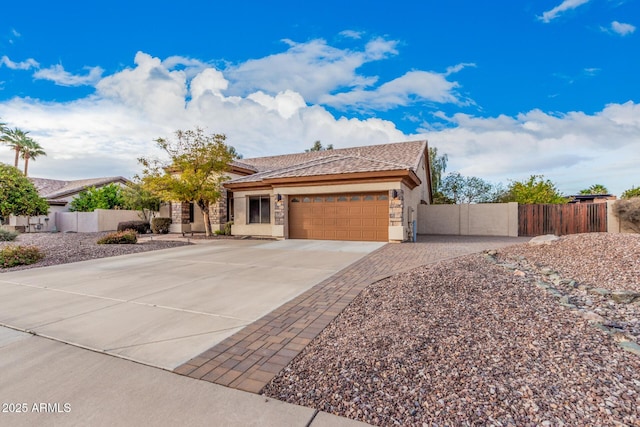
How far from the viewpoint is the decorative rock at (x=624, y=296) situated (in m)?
4.44

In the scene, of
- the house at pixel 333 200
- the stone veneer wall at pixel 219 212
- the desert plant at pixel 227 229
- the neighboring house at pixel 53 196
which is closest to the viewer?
the house at pixel 333 200

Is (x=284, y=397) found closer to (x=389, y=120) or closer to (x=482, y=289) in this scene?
(x=482, y=289)

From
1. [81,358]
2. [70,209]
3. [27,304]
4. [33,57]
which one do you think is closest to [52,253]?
[27,304]

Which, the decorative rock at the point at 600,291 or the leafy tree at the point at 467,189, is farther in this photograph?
the leafy tree at the point at 467,189

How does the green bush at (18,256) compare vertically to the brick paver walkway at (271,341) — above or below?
above

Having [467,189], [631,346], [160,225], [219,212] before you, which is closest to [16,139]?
[160,225]

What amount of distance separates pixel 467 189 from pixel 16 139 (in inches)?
1834

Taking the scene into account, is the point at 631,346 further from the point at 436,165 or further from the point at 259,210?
the point at 436,165

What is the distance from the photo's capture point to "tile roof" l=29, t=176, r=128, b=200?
26875 millimetres

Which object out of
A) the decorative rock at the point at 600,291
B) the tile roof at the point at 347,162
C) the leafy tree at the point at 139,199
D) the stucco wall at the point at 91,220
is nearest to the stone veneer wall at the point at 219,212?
the tile roof at the point at 347,162

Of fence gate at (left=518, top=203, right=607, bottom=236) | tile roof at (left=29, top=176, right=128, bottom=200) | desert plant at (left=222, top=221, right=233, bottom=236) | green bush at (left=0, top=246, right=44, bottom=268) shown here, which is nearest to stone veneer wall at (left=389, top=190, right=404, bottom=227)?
fence gate at (left=518, top=203, right=607, bottom=236)

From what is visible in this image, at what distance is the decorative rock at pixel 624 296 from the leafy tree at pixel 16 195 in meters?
24.4

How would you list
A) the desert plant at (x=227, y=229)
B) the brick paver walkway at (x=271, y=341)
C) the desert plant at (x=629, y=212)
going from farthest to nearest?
1. the desert plant at (x=227, y=229)
2. the desert plant at (x=629, y=212)
3. the brick paver walkway at (x=271, y=341)

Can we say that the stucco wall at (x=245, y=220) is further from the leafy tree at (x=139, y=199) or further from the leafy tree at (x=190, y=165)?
the leafy tree at (x=139, y=199)
